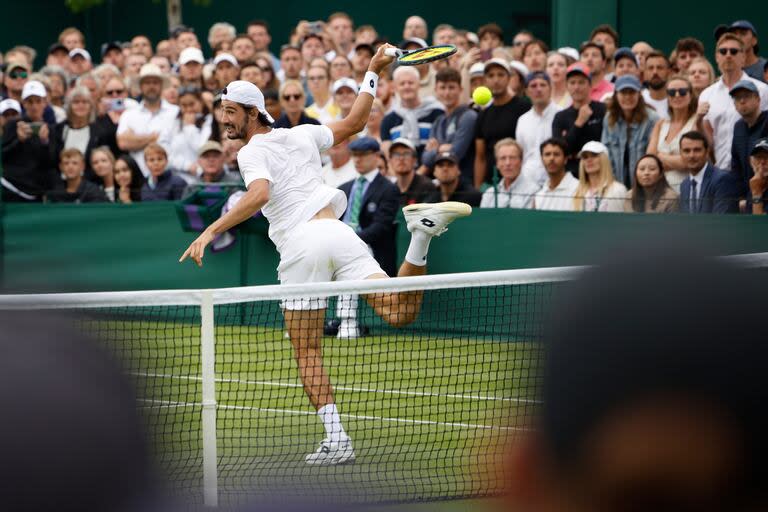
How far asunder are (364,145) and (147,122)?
Result: 3.39 metres

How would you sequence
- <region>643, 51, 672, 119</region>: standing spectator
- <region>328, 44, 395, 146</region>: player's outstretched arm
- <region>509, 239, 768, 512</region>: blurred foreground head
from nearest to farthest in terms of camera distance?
<region>509, 239, 768, 512</region>: blurred foreground head, <region>328, 44, 395, 146</region>: player's outstretched arm, <region>643, 51, 672, 119</region>: standing spectator

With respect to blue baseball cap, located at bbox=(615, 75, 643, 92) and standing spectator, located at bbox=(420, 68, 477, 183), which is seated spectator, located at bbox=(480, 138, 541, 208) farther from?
blue baseball cap, located at bbox=(615, 75, 643, 92)

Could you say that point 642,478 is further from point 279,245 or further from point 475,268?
point 475,268

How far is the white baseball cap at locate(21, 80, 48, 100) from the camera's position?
1405cm

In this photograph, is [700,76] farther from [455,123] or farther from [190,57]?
[190,57]

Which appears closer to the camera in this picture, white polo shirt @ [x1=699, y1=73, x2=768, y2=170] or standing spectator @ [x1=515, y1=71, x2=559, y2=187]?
white polo shirt @ [x1=699, y1=73, x2=768, y2=170]

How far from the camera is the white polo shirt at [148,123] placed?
1361 centimetres

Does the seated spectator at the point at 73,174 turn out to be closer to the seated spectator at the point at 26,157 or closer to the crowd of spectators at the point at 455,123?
the crowd of spectators at the point at 455,123

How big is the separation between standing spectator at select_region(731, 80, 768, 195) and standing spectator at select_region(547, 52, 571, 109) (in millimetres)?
2200

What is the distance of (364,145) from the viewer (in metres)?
11.4

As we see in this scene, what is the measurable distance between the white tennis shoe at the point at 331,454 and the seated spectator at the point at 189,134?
6.76m

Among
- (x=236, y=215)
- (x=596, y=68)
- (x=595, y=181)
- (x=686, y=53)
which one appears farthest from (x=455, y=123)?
(x=236, y=215)

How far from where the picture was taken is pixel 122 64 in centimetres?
1786

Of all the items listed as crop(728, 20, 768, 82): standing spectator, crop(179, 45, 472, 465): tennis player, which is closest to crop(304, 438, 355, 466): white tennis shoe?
crop(179, 45, 472, 465): tennis player
